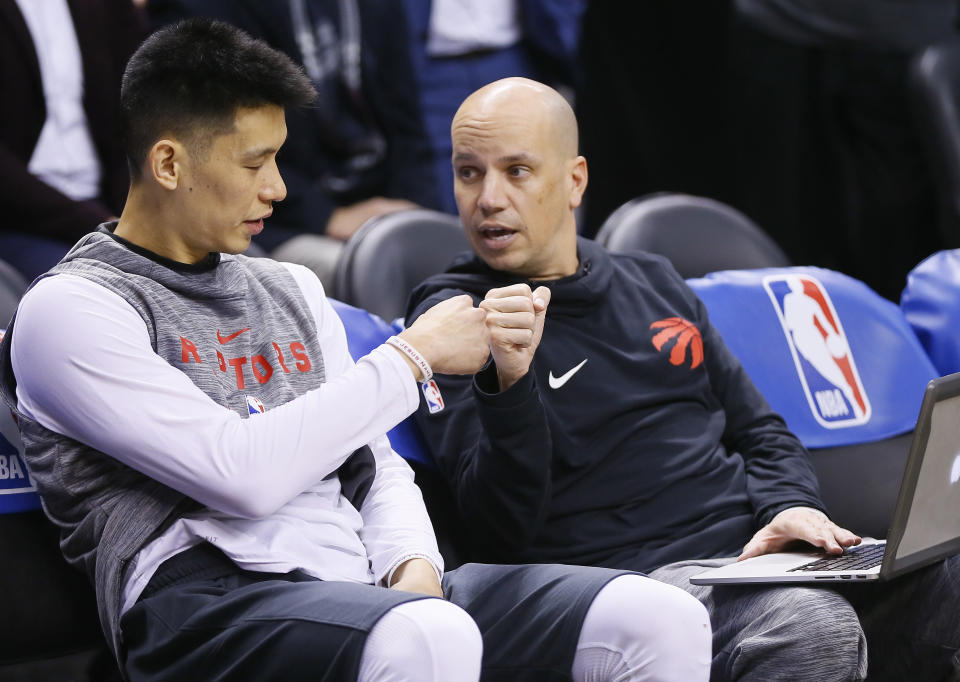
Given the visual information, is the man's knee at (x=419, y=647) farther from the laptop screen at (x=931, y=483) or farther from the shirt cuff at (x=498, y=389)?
the laptop screen at (x=931, y=483)

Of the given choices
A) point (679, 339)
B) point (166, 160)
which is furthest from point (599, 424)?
point (166, 160)

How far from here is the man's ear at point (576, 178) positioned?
7.35 ft

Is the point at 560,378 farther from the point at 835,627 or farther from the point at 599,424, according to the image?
the point at 835,627

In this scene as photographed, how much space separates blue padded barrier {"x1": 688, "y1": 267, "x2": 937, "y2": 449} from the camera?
2.51 meters

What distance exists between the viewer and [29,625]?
5.95 feet

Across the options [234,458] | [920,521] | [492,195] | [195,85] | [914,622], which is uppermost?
[195,85]

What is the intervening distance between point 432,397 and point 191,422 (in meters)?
0.56

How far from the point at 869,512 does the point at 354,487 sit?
43.0 inches

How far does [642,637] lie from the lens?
5.07ft

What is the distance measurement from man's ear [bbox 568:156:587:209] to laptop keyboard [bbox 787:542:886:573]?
742mm

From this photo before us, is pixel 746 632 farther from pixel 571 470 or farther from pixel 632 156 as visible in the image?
pixel 632 156

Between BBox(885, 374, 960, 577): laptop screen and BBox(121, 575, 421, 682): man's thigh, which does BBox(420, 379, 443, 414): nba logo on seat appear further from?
BBox(885, 374, 960, 577): laptop screen

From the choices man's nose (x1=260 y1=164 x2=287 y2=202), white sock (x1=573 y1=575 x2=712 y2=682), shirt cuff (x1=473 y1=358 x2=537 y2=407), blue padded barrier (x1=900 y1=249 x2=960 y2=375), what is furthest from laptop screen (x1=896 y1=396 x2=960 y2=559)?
blue padded barrier (x1=900 y1=249 x2=960 y2=375)

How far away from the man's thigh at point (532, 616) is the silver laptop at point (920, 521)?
21 centimetres
